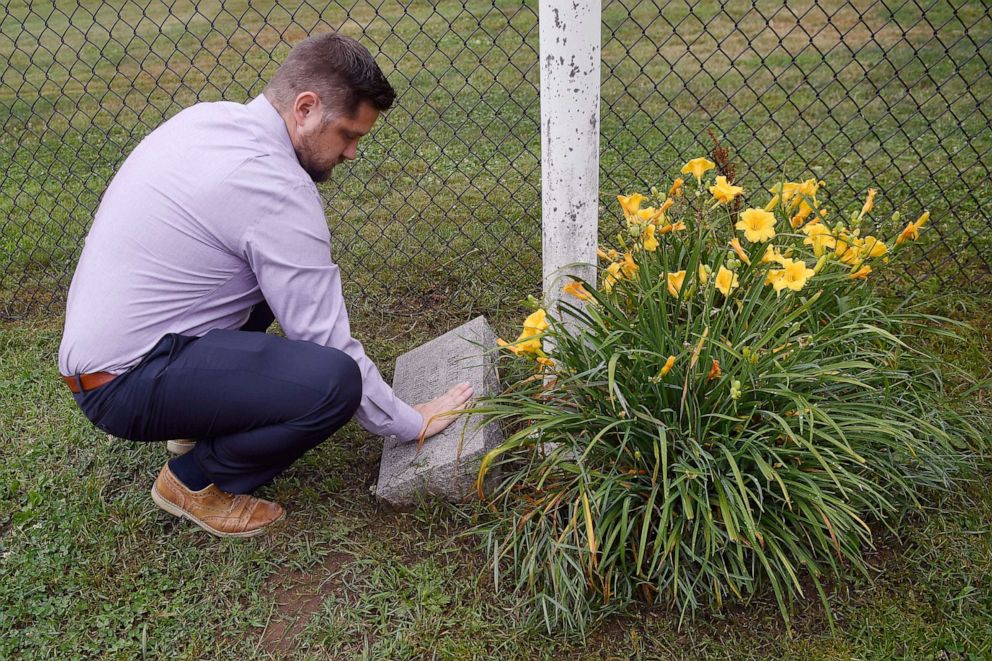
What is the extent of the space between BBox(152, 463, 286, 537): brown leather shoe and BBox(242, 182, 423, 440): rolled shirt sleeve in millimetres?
431

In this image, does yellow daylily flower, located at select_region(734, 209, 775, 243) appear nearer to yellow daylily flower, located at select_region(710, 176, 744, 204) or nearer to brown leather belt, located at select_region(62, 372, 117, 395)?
yellow daylily flower, located at select_region(710, 176, 744, 204)

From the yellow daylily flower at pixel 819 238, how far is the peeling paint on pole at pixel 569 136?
56 cm

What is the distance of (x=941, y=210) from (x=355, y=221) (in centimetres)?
270

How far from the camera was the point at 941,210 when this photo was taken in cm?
397

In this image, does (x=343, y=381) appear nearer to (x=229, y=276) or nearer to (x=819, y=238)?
(x=229, y=276)

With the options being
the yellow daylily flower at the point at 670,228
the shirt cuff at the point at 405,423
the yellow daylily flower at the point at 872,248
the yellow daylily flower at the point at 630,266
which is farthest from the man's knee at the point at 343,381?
the yellow daylily flower at the point at 872,248

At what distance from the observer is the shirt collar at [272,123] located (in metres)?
2.24

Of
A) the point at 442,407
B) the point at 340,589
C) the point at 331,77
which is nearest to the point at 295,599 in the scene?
the point at 340,589

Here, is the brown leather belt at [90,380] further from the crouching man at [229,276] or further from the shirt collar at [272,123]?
the shirt collar at [272,123]

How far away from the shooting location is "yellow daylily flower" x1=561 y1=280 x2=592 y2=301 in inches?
91.4

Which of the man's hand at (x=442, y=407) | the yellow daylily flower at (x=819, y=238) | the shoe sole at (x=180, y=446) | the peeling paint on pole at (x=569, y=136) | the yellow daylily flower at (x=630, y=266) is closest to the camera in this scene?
the peeling paint on pole at (x=569, y=136)

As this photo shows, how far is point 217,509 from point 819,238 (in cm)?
178

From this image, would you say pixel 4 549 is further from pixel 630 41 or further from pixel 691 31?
pixel 691 31

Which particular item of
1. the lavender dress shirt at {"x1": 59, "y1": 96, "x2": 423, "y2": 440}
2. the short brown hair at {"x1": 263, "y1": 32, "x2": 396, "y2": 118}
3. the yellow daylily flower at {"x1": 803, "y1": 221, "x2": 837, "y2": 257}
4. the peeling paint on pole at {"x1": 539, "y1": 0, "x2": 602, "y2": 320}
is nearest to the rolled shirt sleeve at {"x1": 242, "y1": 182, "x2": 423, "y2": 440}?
the lavender dress shirt at {"x1": 59, "y1": 96, "x2": 423, "y2": 440}
